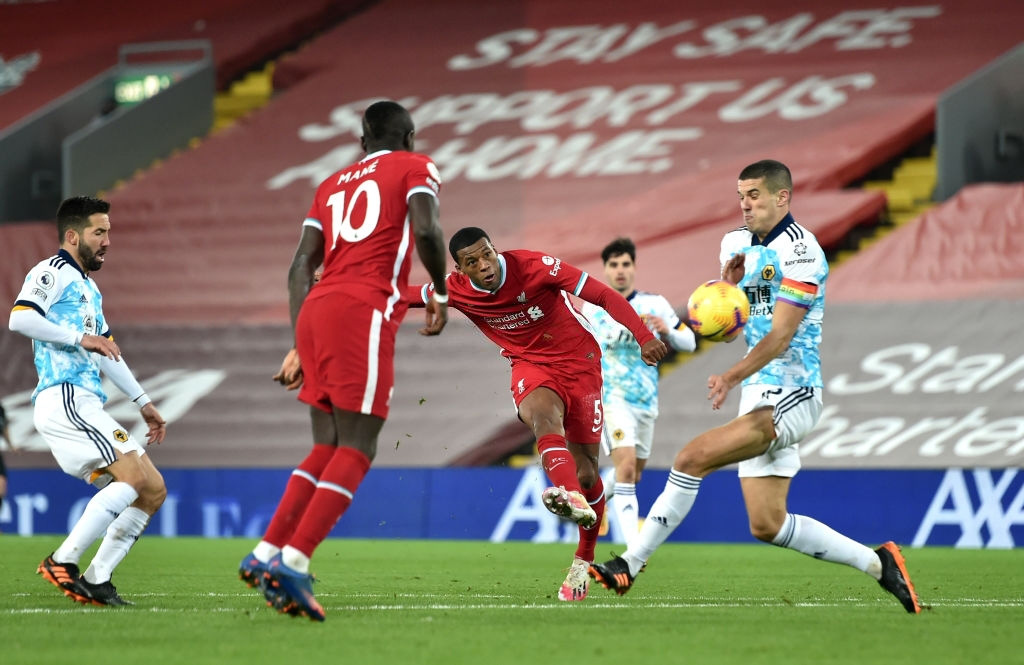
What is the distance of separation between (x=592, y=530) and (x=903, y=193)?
12626mm

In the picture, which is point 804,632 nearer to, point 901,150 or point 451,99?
point 901,150

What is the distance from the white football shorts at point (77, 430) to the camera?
729 cm

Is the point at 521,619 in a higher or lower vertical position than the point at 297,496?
lower

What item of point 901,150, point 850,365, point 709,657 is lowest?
point 850,365

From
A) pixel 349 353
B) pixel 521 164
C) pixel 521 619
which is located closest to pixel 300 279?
pixel 349 353

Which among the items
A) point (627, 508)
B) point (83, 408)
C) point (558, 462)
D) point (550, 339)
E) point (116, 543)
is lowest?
point (627, 508)

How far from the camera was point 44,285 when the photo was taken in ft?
23.9

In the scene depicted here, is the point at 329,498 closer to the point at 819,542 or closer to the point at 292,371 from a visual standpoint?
the point at 292,371

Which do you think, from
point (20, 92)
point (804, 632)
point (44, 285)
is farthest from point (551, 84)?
point (804, 632)

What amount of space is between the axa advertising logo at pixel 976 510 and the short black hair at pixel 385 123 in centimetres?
872

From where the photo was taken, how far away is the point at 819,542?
6.83m

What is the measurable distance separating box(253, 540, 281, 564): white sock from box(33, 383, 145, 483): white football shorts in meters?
1.73

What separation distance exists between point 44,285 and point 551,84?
15.5 m

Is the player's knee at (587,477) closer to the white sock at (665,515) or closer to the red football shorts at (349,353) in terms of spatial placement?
the white sock at (665,515)
